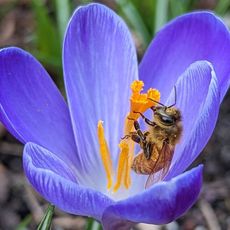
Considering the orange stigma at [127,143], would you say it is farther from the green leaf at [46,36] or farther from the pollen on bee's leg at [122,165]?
the green leaf at [46,36]

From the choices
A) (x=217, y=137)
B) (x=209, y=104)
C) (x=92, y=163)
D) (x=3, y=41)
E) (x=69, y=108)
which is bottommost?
(x=217, y=137)

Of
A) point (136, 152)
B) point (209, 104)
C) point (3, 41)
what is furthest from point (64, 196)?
point (3, 41)

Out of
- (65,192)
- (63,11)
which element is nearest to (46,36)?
(63,11)

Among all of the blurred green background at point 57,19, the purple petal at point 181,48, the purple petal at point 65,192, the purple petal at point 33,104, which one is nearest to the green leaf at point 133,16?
the blurred green background at point 57,19

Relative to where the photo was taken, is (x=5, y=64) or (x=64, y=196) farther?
(x=5, y=64)

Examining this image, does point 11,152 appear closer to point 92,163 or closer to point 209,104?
point 92,163

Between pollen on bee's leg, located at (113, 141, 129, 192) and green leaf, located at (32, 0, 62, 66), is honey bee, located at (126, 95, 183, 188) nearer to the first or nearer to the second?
pollen on bee's leg, located at (113, 141, 129, 192)
